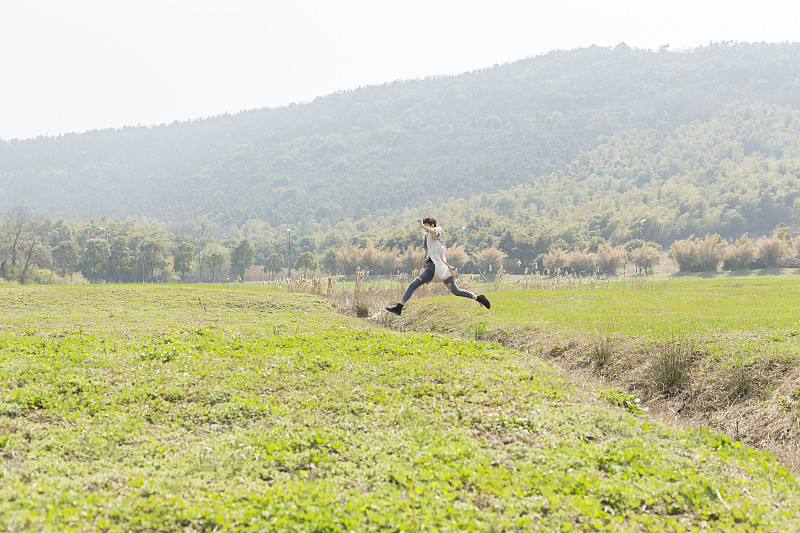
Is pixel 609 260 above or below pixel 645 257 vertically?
below

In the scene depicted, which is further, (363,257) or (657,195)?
(657,195)

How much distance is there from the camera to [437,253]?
1462cm

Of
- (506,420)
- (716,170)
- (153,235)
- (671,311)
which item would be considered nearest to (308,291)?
(671,311)

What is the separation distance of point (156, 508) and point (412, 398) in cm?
505

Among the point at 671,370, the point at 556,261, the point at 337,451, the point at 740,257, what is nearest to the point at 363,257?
the point at 556,261

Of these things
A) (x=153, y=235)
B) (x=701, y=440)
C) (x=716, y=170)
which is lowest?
(x=701, y=440)

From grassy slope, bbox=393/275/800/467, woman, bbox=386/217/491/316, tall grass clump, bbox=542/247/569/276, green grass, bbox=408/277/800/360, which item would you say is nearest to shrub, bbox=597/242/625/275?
tall grass clump, bbox=542/247/569/276

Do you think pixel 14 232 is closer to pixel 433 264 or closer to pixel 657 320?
pixel 433 264

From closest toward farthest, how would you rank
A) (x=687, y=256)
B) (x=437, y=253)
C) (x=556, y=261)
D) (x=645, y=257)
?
(x=437, y=253)
(x=687, y=256)
(x=645, y=257)
(x=556, y=261)

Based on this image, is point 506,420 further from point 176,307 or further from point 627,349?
point 176,307

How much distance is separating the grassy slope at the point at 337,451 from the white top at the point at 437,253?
268 centimetres

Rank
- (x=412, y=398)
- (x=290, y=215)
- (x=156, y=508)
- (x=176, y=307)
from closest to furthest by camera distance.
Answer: (x=156, y=508) → (x=412, y=398) → (x=176, y=307) → (x=290, y=215)

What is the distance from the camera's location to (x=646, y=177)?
6865 inches

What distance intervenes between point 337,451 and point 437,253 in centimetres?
800
